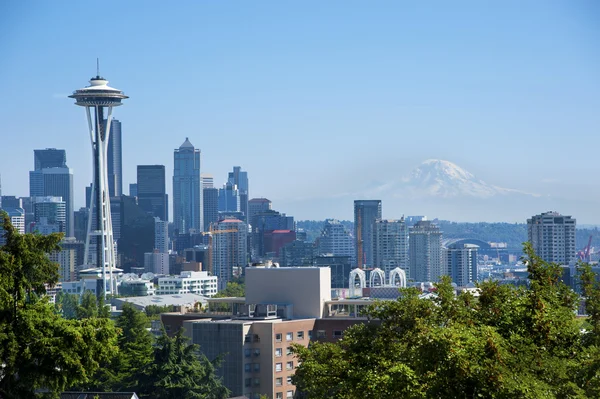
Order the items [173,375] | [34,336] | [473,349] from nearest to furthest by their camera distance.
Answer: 1. [473,349]
2. [34,336]
3. [173,375]

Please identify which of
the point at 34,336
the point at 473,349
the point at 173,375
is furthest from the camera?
the point at 173,375

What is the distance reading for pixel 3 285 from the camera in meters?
32.9

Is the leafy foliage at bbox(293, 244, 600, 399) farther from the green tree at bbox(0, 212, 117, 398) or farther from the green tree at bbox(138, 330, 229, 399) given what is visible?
the green tree at bbox(138, 330, 229, 399)

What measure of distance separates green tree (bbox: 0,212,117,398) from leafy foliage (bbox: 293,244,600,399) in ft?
18.2

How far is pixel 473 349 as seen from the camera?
24188mm

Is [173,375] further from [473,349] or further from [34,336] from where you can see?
[473,349]

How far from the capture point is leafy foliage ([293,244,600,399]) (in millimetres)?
24031

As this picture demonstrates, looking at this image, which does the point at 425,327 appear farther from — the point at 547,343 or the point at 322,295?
the point at 322,295

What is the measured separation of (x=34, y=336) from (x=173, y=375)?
2804 centimetres

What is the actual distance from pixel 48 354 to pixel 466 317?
1064 cm

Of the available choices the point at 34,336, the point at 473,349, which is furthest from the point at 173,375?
the point at 473,349

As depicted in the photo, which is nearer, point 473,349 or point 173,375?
point 473,349

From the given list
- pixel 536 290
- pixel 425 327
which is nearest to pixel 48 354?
pixel 425 327

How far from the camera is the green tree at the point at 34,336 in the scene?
32594 mm
